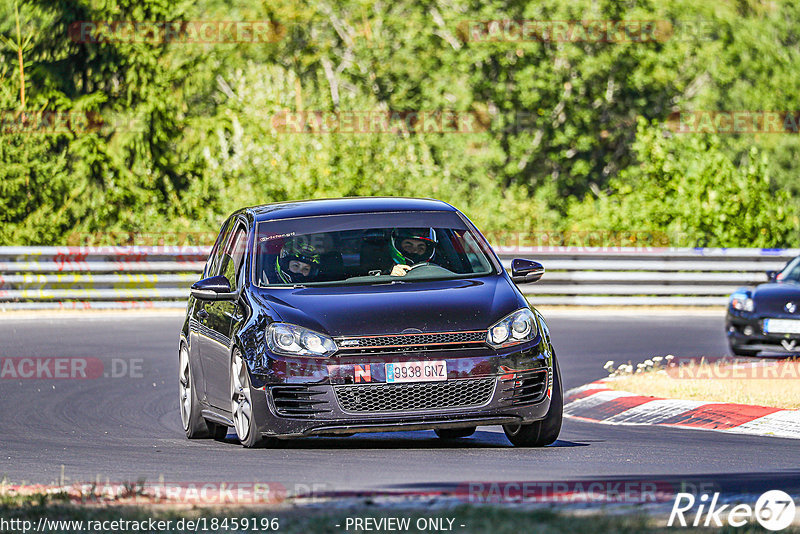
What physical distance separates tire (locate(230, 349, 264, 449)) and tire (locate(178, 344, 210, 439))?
1015 millimetres

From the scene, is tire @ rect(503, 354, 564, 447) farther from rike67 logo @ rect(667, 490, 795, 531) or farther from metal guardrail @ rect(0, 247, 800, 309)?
metal guardrail @ rect(0, 247, 800, 309)

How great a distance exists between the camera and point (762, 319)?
56.5 feet

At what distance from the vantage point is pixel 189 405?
10.9 meters

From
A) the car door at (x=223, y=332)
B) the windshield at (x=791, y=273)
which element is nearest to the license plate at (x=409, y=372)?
the car door at (x=223, y=332)

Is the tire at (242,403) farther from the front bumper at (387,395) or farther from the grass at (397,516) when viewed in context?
the grass at (397,516)

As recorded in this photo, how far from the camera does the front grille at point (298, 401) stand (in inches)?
356

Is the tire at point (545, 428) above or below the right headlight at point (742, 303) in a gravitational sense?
above

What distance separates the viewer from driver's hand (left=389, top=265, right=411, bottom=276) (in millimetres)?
9984

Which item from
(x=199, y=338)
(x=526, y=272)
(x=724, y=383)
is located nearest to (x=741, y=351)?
(x=724, y=383)

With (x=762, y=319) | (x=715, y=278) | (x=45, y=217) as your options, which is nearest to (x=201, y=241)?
(x=45, y=217)

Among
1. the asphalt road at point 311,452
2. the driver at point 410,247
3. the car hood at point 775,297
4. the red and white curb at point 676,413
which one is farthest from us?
the car hood at point 775,297

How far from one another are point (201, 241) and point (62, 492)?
20.3m

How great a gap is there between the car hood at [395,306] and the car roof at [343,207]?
3.04 feet

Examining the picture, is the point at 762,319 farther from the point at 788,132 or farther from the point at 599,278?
the point at 788,132
